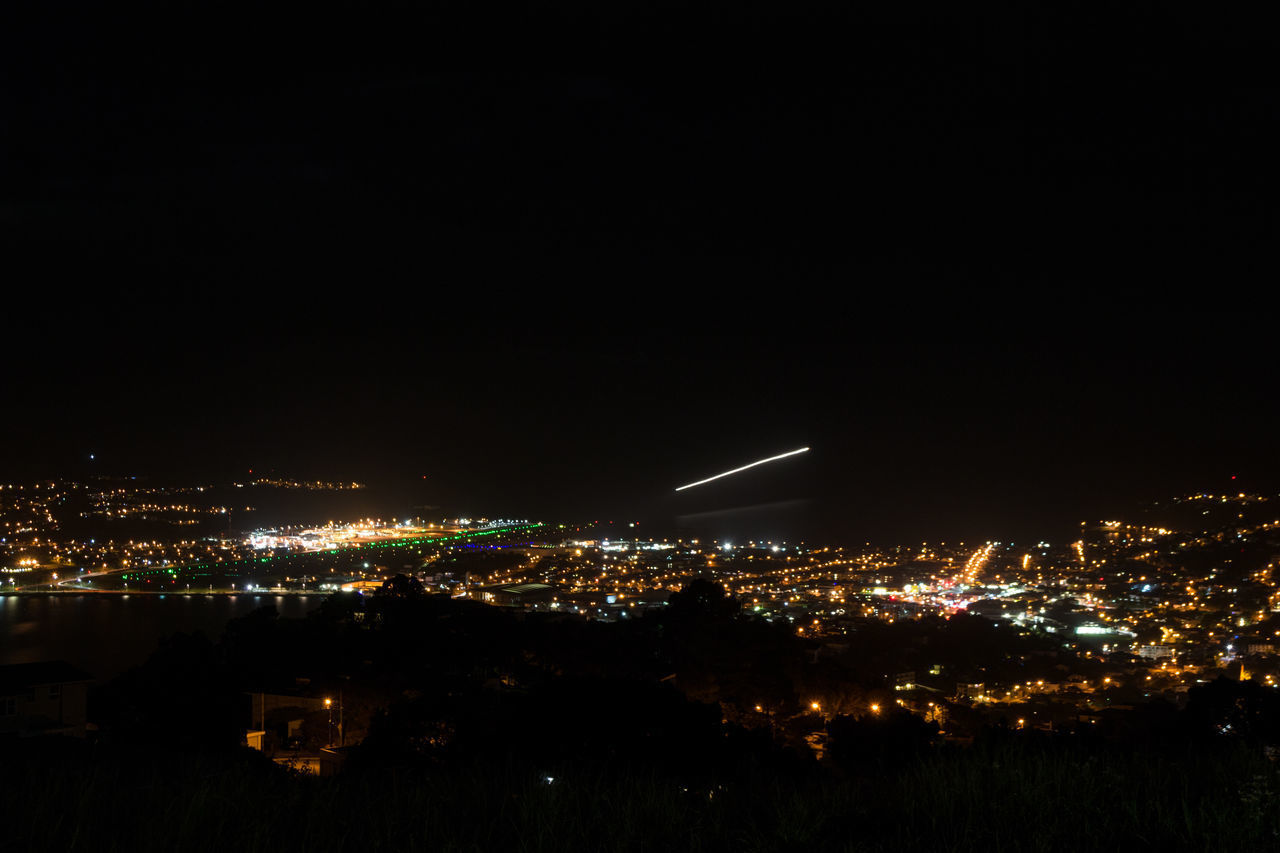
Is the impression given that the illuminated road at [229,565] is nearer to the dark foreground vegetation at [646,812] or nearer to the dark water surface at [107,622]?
the dark water surface at [107,622]

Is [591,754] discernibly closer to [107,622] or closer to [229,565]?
[107,622]

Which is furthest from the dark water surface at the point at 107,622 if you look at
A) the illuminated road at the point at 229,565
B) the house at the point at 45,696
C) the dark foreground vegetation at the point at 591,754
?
the dark foreground vegetation at the point at 591,754

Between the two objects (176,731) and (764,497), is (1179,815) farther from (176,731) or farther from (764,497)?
(764,497)

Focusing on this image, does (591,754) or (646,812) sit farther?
(591,754)

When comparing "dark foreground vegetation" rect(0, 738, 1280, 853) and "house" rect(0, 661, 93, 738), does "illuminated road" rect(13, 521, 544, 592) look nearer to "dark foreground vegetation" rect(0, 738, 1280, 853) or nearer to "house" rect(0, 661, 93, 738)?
"house" rect(0, 661, 93, 738)

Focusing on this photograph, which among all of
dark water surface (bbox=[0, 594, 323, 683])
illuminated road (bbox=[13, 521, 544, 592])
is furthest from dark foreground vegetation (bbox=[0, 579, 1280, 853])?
illuminated road (bbox=[13, 521, 544, 592])

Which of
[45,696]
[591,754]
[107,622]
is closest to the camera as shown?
[591,754]

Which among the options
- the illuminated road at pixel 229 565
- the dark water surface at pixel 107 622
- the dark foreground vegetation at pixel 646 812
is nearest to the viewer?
the dark foreground vegetation at pixel 646 812

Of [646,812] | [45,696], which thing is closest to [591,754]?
[646,812]
